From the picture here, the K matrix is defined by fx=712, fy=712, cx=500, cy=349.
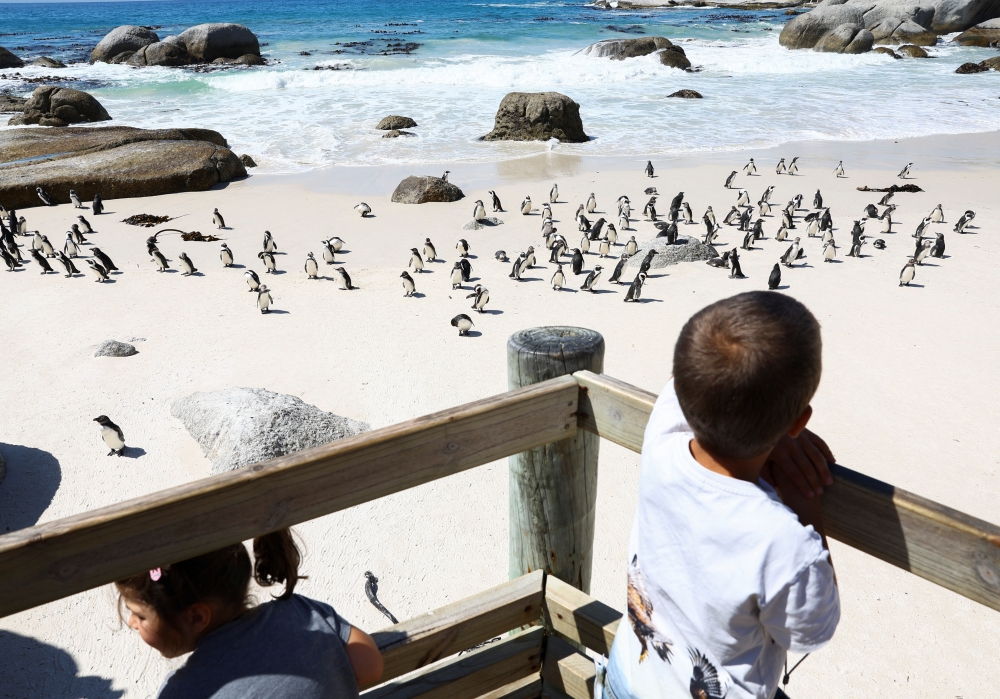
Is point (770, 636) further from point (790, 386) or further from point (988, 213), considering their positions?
point (988, 213)

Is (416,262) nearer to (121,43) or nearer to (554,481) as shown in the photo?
(554,481)

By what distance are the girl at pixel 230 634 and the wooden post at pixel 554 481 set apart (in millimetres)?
1049

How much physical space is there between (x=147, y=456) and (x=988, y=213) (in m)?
15.6

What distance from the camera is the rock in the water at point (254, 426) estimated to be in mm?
6164

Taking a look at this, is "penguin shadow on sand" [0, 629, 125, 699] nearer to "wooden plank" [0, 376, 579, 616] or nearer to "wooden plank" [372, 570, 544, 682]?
Answer: "wooden plank" [372, 570, 544, 682]

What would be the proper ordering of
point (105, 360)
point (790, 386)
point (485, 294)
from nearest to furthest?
point (790, 386), point (105, 360), point (485, 294)

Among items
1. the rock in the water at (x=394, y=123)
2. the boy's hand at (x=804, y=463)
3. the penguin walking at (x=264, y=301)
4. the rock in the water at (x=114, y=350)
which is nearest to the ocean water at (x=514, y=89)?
the rock in the water at (x=394, y=123)

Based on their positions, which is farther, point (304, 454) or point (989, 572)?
point (304, 454)

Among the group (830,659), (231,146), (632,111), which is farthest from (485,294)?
(632,111)

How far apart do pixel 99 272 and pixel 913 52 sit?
4520cm

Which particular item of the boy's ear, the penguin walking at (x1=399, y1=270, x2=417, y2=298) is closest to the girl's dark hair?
the boy's ear

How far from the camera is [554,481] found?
2.72 meters

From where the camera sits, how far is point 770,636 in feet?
5.17

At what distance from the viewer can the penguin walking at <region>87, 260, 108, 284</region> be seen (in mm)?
11297
